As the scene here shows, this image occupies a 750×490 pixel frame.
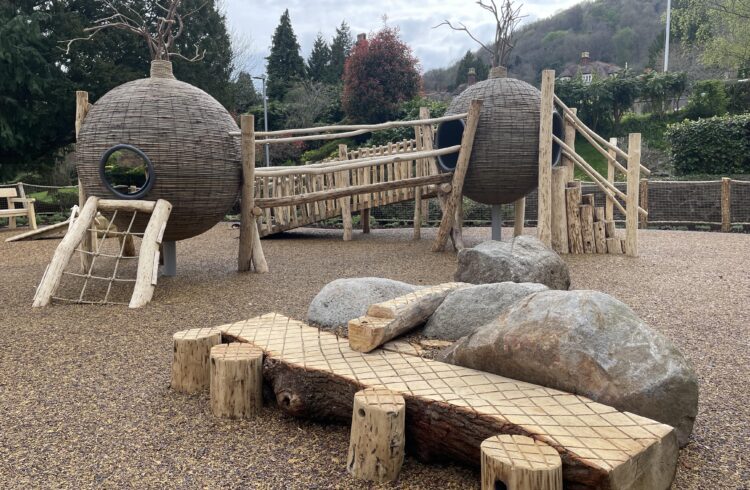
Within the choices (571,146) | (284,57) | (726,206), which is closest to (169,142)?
(571,146)

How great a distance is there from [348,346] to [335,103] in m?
22.8

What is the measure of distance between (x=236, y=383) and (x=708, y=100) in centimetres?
2262

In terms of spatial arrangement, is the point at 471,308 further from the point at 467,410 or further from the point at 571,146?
the point at 571,146

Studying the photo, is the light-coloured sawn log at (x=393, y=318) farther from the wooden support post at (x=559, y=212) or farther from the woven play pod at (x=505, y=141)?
the wooden support post at (x=559, y=212)

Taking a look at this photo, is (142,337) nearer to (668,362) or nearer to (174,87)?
(174,87)

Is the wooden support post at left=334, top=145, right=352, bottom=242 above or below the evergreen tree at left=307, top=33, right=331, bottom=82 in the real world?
below

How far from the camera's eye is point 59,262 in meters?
5.42

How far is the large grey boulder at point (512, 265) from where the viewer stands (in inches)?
198

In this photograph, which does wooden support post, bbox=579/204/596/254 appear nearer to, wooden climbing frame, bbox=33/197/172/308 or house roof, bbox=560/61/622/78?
wooden climbing frame, bbox=33/197/172/308

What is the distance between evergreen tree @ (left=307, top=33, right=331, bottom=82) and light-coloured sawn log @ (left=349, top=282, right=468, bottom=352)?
32088 millimetres

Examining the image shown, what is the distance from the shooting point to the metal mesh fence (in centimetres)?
1234

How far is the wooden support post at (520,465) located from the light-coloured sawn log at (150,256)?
4.19 m

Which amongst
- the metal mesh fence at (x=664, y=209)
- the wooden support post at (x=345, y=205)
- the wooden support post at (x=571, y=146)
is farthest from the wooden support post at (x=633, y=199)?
the metal mesh fence at (x=664, y=209)

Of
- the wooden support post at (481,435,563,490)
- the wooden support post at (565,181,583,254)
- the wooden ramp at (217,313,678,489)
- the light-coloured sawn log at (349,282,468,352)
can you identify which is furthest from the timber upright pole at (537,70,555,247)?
the wooden support post at (481,435,563,490)
